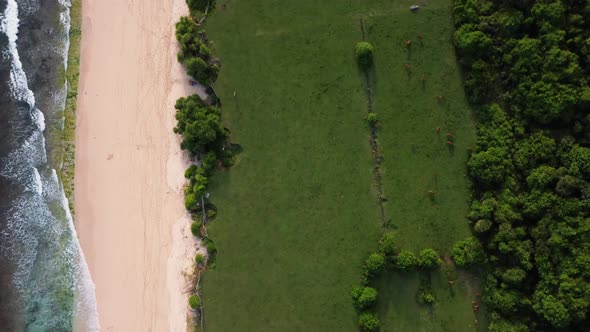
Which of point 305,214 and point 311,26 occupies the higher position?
point 311,26

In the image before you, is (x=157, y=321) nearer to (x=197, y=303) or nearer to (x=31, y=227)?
(x=197, y=303)

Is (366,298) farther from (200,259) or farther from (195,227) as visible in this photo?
(195,227)

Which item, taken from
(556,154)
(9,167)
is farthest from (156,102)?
(556,154)

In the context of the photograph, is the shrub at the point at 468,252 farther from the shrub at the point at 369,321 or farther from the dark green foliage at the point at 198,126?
the dark green foliage at the point at 198,126

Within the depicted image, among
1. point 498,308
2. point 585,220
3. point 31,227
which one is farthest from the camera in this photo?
point 31,227

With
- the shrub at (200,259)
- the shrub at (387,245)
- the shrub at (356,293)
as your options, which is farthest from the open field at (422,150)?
the shrub at (200,259)

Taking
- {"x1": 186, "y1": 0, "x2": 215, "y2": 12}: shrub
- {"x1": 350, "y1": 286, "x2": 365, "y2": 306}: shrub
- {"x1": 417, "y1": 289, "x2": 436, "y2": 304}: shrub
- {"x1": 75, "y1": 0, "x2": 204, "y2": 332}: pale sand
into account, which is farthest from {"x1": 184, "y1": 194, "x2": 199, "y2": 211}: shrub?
{"x1": 417, "y1": 289, "x2": 436, "y2": 304}: shrub

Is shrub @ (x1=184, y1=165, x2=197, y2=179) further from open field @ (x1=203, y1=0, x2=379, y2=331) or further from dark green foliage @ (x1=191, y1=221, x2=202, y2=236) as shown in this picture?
dark green foliage @ (x1=191, y1=221, x2=202, y2=236)
